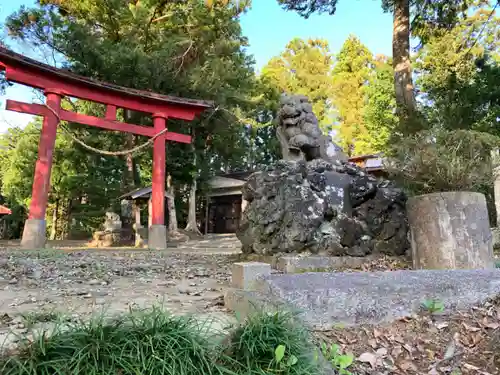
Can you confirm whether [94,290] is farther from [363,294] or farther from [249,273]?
[363,294]

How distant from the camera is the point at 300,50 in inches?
1051

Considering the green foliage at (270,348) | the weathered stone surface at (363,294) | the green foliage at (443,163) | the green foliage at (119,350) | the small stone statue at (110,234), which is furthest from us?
the small stone statue at (110,234)

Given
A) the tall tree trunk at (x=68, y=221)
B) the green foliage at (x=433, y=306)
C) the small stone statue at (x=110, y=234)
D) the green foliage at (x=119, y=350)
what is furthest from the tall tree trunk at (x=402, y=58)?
the tall tree trunk at (x=68, y=221)

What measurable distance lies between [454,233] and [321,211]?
1.60m

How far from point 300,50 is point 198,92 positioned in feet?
46.0

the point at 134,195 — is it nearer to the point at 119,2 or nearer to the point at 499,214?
the point at 119,2

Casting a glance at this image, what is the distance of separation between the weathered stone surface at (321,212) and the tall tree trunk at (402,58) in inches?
198

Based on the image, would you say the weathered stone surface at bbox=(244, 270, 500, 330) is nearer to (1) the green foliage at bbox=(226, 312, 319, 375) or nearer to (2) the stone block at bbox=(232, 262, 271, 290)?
(2) the stone block at bbox=(232, 262, 271, 290)

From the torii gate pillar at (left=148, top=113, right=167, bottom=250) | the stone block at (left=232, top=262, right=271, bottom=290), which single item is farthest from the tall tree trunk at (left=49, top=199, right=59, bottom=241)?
the stone block at (left=232, top=262, right=271, bottom=290)

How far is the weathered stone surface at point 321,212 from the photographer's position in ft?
16.4

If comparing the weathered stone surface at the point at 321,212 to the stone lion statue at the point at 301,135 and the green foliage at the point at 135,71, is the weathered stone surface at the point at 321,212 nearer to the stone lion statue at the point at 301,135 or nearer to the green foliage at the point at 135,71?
the stone lion statue at the point at 301,135

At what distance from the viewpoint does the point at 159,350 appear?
1.61 m

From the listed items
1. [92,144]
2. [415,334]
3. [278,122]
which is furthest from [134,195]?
[415,334]

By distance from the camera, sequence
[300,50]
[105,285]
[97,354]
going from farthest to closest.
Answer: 1. [300,50]
2. [105,285]
3. [97,354]
